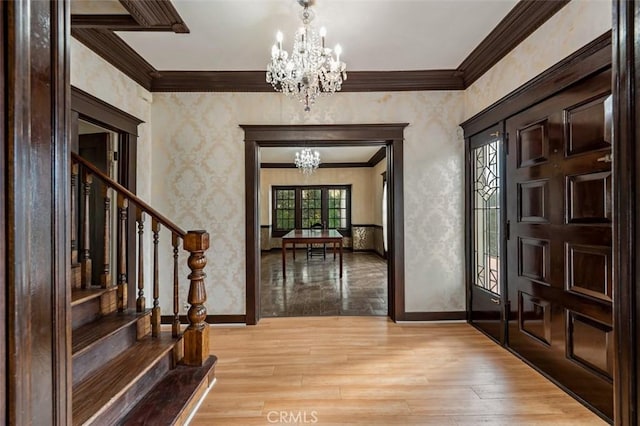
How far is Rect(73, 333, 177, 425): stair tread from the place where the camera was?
1537mm

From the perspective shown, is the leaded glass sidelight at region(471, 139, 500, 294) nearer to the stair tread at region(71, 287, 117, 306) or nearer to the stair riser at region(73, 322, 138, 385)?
the stair riser at region(73, 322, 138, 385)

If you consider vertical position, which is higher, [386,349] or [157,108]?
[157,108]

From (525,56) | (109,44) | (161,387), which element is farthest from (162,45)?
(525,56)

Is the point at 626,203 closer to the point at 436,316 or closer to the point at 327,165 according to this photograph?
the point at 436,316

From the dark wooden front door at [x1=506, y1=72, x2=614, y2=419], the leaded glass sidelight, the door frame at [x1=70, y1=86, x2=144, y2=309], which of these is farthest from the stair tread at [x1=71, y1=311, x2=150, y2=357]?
the leaded glass sidelight

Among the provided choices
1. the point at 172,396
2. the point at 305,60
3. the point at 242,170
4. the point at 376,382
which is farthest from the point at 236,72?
the point at 376,382

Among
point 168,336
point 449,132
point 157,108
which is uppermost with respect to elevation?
point 157,108

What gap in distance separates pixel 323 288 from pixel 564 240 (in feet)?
11.7

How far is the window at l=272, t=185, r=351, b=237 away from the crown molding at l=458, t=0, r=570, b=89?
6917 mm

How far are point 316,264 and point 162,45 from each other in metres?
5.55

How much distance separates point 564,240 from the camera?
2.23 m

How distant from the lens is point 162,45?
9.81 feet

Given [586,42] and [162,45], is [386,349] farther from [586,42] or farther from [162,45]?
[162,45]

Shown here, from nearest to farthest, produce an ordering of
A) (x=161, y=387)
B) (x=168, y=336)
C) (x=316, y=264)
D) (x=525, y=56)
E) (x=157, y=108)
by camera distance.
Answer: (x=161, y=387)
(x=168, y=336)
(x=525, y=56)
(x=157, y=108)
(x=316, y=264)
